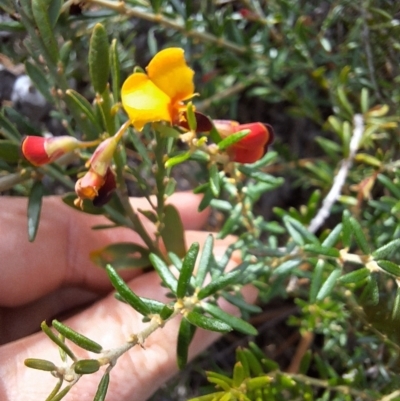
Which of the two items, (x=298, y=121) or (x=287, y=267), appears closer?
(x=287, y=267)

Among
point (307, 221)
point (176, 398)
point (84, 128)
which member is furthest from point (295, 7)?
point (176, 398)

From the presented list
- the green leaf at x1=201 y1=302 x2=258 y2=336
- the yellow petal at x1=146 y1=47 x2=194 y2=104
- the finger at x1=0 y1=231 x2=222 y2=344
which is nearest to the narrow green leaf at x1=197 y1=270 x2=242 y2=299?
the green leaf at x1=201 y1=302 x2=258 y2=336

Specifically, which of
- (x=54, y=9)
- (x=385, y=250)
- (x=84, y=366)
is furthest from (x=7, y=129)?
(x=385, y=250)

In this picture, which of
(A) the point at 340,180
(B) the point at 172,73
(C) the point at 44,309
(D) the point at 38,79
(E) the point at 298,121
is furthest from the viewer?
(E) the point at 298,121

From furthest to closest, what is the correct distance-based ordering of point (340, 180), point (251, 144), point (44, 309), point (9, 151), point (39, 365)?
point (44, 309) → point (340, 180) → point (9, 151) → point (251, 144) → point (39, 365)

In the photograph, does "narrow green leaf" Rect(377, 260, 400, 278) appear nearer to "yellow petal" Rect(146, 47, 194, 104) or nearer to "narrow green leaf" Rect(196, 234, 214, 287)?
"narrow green leaf" Rect(196, 234, 214, 287)

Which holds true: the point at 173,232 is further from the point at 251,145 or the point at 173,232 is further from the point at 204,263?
the point at 251,145

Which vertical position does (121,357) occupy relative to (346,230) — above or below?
below
